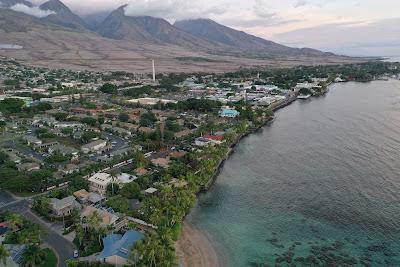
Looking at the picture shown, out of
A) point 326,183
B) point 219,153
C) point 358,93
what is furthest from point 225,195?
point 358,93

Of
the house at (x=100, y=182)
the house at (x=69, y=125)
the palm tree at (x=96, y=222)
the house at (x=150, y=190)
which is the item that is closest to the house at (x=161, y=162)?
the house at (x=150, y=190)

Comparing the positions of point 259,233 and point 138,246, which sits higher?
point 138,246

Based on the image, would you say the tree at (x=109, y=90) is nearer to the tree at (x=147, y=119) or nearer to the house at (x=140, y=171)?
the tree at (x=147, y=119)

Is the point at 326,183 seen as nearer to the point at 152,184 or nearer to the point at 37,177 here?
the point at 152,184

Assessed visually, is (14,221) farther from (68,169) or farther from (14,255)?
(68,169)

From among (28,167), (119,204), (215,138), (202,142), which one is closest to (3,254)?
(119,204)

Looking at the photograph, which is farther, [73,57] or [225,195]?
[73,57]
